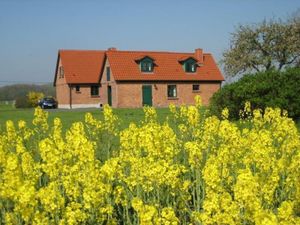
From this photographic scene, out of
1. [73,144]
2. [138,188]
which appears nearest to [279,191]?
[138,188]

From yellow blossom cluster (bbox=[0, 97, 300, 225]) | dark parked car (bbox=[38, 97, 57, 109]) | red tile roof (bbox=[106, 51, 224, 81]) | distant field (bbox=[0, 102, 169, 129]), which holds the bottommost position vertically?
yellow blossom cluster (bbox=[0, 97, 300, 225])

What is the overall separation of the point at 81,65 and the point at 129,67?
7937 mm

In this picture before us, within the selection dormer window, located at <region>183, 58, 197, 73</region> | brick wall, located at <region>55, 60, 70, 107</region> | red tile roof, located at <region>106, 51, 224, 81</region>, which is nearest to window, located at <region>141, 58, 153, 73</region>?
red tile roof, located at <region>106, 51, 224, 81</region>

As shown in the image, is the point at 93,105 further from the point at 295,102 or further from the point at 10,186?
the point at 10,186

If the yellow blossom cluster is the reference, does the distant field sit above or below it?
above

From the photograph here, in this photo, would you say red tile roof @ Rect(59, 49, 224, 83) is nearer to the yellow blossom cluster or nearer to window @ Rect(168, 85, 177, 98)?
window @ Rect(168, 85, 177, 98)

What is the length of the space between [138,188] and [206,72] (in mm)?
44409

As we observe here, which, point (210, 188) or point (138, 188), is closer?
point (210, 188)

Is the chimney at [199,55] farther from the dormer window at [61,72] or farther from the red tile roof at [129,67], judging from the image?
the dormer window at [61,72]

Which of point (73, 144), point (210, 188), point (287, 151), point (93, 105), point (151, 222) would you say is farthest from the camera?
point (93, 105)

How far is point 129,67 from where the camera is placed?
4669 cm

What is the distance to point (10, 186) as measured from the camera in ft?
15.8

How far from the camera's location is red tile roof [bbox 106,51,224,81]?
151 ft

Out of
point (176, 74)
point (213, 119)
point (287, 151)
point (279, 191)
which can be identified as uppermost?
point (176, 74)
